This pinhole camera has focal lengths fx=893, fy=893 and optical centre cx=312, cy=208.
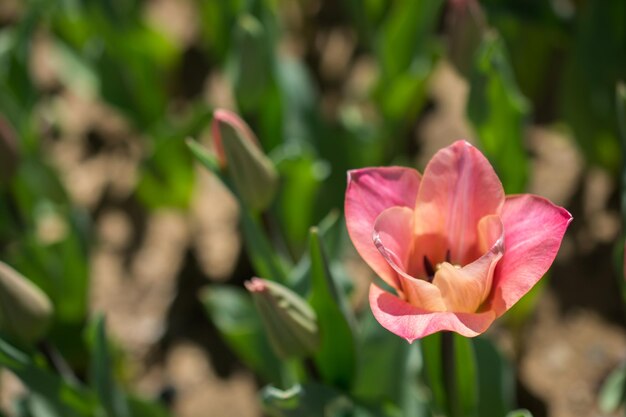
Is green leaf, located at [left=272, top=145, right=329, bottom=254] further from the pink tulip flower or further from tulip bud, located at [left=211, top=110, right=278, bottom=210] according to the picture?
the pink tulip flower

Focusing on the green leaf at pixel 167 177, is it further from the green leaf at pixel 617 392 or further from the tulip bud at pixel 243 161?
the green leaf at pixel 617 392

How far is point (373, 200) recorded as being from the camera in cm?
75

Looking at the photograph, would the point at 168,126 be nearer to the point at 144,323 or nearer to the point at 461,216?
the point at 144,323

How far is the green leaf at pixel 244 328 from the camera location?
1.15 m

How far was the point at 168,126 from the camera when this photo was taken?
1544 mm

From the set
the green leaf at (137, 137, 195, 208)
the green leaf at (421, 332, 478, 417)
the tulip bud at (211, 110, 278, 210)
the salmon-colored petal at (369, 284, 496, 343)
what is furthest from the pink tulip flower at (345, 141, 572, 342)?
the green leaf at (137, 137, 195, 208)

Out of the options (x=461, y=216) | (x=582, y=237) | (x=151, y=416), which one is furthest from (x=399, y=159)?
(x=461, y=216)

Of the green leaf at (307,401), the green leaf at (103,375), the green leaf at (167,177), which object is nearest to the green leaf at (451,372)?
the green leaf at (307,401)

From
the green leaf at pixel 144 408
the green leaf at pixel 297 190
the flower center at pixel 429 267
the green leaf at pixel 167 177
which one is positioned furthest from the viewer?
the green leaf at pixel 167 177

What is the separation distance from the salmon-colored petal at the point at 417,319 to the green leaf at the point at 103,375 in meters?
0.43

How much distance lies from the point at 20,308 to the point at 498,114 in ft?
2.02

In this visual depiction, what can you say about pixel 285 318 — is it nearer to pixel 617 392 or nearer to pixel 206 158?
pixel 206 158

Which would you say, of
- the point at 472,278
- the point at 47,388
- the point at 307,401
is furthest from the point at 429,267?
the point at 47,388

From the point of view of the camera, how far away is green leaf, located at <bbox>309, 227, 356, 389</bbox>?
91 cm
